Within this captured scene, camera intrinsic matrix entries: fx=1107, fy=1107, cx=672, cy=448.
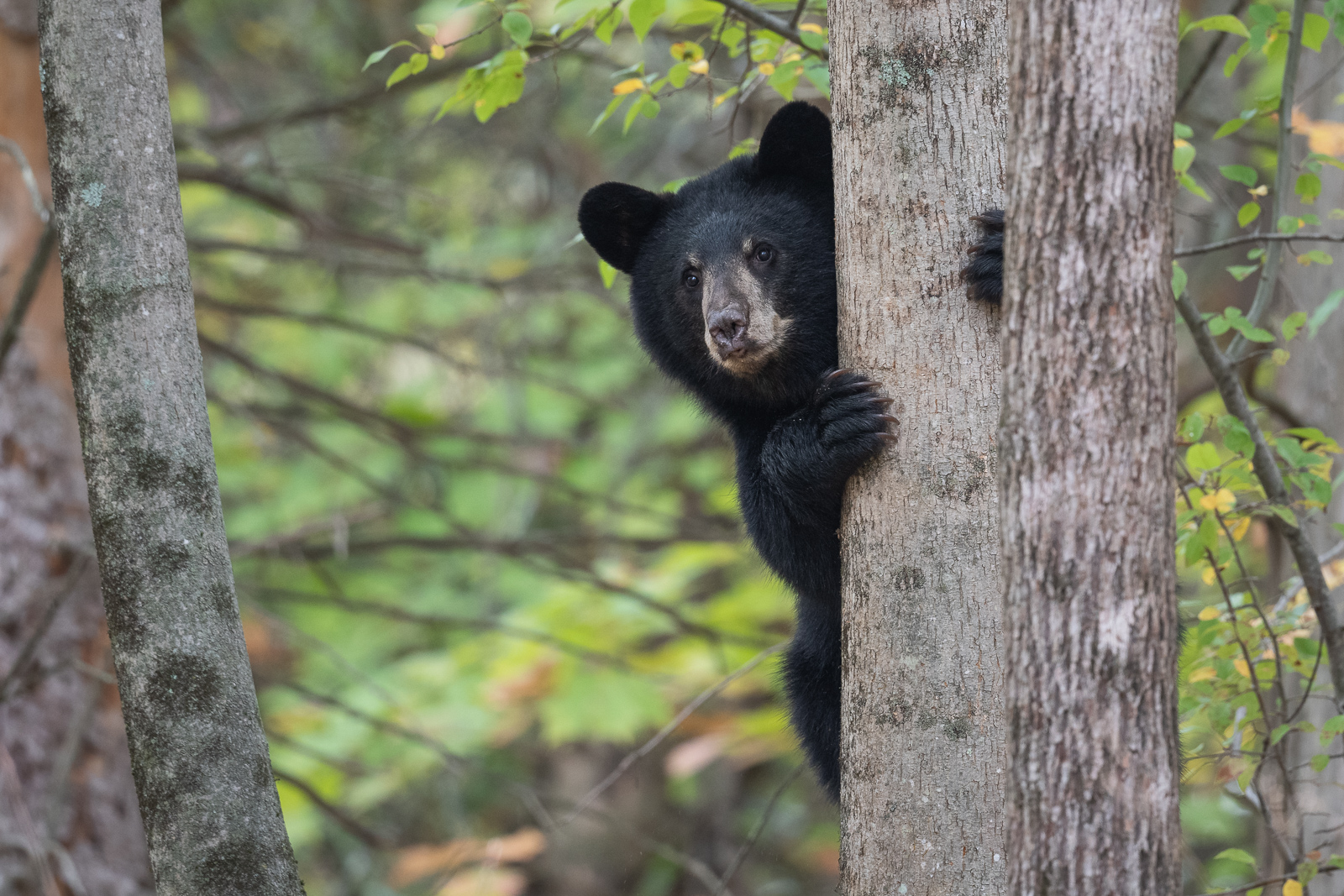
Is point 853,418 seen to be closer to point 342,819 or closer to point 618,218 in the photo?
point 618,218

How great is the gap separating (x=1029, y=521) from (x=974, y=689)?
74 centimetres

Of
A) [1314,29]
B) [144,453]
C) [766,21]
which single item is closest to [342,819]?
[144,453]

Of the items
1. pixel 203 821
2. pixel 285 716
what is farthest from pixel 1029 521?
pixel 285 716

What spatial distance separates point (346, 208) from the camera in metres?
9.12

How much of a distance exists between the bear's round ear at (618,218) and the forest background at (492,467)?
0.83 ft

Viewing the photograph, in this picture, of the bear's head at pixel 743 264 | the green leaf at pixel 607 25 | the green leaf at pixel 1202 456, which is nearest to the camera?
the green leaf at pixel 1202 456

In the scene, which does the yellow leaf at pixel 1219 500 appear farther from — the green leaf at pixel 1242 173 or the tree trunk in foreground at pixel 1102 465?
the tree trunk in foreground at pixel 1102 465

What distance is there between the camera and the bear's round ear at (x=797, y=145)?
349 centimetres

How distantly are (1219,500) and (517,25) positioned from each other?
2.43 meters

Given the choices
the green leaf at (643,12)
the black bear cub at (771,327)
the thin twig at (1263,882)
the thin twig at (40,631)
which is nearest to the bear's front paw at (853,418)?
the black bear cub at (771,327)

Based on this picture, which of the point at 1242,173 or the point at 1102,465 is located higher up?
the point at 1242,173

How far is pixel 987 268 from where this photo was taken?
7.31 feet

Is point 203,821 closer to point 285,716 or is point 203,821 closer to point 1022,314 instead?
point 1022,314

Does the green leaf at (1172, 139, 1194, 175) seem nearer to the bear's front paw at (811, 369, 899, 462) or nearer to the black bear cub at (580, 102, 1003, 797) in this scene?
the black bear cub at (580, 102, 1003, 797)
